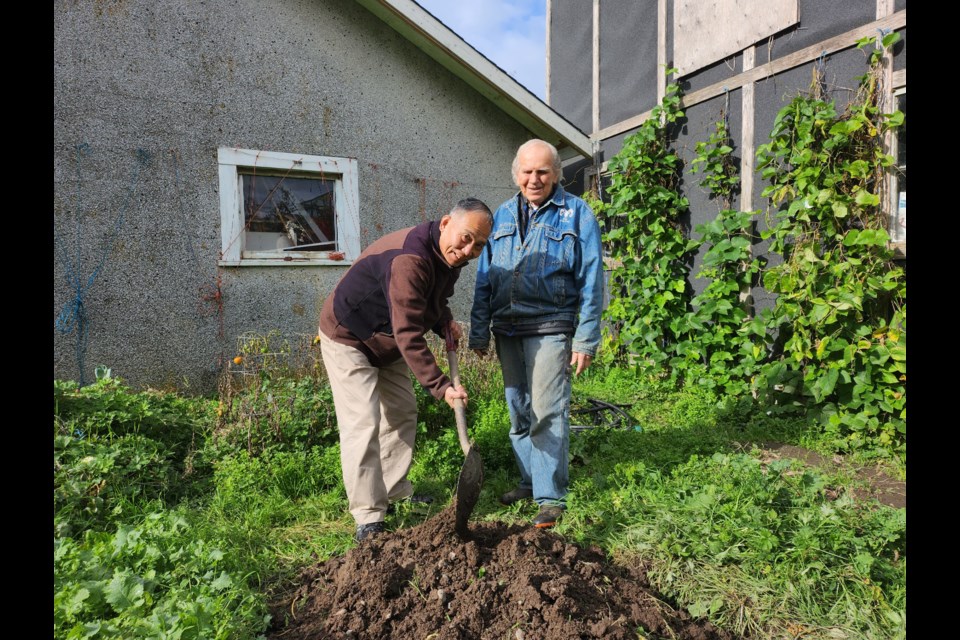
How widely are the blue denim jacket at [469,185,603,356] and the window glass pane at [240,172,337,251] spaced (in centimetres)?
341

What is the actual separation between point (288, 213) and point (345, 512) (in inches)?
143

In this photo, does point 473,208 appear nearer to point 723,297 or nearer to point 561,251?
point 561,251

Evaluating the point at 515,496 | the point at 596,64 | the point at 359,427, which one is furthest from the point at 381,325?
the point at 596,64

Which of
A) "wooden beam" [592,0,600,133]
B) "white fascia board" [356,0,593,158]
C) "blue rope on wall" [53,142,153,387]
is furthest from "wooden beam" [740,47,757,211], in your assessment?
"blue rope on wall" [53,142,153,387]

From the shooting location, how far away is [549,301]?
3189 millimetres

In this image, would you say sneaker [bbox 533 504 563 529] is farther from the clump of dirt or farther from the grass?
the clump of dirt

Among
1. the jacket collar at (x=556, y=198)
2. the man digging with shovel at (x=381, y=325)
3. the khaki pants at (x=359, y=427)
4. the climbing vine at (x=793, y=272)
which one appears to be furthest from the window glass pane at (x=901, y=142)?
the khaki pants at (x=359, y=427)

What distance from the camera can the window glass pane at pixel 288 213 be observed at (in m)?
5.73

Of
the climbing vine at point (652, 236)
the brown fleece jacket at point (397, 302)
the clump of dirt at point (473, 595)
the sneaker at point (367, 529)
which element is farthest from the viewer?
the climbing vine at point (652, 236)

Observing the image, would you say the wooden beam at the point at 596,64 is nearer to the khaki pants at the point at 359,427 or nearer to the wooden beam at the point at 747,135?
the wooden beam at the point at 747,135

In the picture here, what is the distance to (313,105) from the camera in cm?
594

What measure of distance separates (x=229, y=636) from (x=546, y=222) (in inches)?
98.7

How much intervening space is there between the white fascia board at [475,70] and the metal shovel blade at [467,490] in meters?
5.11

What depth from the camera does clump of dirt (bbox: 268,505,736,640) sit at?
2.11 meters
